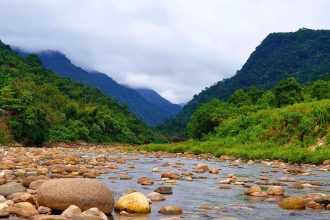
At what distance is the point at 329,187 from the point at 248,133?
1128 inches

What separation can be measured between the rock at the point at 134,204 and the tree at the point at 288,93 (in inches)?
2261

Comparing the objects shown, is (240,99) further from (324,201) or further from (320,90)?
(324,201)

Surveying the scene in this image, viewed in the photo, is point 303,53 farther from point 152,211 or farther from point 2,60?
point 152,211

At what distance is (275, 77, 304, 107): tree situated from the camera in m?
62.6

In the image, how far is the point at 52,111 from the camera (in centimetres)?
7038

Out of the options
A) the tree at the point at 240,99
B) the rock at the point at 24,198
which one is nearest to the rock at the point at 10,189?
the rock at the point at 24,198

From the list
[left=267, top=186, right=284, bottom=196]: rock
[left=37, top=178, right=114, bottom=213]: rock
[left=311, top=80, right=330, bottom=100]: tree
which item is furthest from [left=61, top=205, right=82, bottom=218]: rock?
[left=311, top=80, right=330, bottom=100]: tree

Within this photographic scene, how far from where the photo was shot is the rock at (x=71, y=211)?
22.3ft

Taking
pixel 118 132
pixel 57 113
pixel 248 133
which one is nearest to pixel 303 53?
pixel 118 132

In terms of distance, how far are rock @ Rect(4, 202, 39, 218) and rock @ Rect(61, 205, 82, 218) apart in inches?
21.4

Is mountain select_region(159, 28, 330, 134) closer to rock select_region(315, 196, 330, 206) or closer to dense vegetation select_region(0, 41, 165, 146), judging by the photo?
dense vegetation select_region(0, 41, 165, 146)

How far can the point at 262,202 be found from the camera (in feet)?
30.6

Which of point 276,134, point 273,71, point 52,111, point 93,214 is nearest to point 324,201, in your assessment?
point 93,214

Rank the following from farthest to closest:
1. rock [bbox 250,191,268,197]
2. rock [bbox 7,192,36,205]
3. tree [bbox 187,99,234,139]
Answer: tree [bbox 187,99,234,139], rock [bbox 250,191,268,197], rock [bbox 7,192,36,205]
